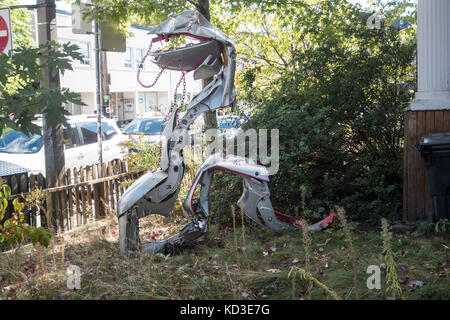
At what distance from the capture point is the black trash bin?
5.13 m

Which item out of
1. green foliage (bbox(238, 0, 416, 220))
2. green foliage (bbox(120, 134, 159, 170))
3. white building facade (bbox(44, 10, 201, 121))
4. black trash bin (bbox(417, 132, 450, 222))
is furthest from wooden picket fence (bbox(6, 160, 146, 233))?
white building facade (bbox(44, 10, 201, 121))

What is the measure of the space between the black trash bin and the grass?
34 cm

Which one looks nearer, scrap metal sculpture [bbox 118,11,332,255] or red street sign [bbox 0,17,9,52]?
scrap metal sculpture [bbox 118,11,332,255]

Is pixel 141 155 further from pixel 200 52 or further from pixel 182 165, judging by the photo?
pixel 200 52

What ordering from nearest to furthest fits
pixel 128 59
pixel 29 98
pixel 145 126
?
pixel 29 98
pixel 145 126
pixel 128 59

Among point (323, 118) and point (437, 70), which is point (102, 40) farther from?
point (437, 70)

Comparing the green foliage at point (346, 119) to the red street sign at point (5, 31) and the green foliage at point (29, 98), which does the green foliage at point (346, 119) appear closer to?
the green foliage at point (29, 98)

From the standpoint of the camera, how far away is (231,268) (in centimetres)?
456

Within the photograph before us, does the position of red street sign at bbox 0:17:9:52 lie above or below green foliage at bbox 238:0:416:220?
above

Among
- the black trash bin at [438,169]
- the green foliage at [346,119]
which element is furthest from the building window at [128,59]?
the black trash bin at [438,169]

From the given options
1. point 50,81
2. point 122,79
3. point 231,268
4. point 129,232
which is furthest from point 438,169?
point 122,79

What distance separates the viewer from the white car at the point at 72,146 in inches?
380

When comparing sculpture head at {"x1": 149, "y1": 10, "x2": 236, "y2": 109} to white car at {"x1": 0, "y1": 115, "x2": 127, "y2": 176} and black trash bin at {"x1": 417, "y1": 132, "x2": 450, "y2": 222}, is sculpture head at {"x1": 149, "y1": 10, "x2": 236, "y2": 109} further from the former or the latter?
white car at {"x1": 0, "y1": 115, "x2": 127, "y2": 176}

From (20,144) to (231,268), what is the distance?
7.25 m
